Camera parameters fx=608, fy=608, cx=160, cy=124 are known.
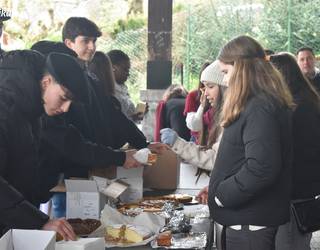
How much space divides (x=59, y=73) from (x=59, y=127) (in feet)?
2.53

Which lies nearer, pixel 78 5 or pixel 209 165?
pixel 209 165

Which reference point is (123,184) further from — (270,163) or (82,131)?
(270,163)

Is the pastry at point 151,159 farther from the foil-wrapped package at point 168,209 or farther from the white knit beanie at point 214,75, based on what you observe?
the white knit beanie at point 214,75

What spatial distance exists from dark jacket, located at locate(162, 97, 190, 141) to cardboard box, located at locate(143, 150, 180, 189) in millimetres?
2049

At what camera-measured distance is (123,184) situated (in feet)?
9.33

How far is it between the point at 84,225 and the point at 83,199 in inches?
8.8

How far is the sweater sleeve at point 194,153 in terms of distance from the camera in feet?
10.4

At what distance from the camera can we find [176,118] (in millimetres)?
5387

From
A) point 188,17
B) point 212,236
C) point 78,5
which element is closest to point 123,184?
point 212,236

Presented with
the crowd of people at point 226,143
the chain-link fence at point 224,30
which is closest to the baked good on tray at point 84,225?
the crowd of people at point 226,143

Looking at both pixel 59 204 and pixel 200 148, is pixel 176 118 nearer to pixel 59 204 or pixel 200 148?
pixel 200 148

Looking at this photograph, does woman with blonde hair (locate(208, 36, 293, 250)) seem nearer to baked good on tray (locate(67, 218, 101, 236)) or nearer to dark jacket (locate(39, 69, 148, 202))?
baked good on tray (locate(67, 218, 101, 236))

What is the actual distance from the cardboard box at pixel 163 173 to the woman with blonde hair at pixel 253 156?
3.28 ft

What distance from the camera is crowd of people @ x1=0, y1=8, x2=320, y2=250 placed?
2012mm
